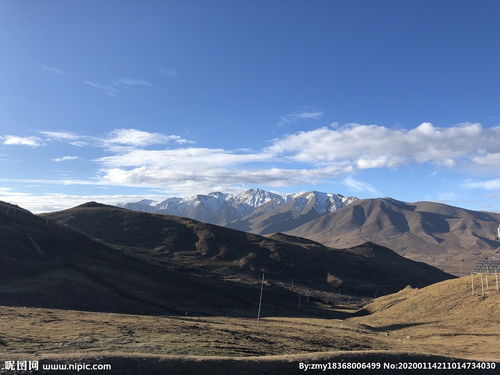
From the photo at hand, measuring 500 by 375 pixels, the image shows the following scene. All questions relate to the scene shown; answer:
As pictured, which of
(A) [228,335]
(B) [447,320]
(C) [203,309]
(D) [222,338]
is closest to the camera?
(D) [222,338]

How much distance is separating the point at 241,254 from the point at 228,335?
126 meters

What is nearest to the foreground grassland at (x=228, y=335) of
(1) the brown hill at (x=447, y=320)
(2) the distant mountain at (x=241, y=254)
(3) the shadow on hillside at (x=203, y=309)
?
(1) the brown hill at (x=447, y=320)

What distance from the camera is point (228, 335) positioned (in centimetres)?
3606

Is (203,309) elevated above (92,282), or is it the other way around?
(92,282)

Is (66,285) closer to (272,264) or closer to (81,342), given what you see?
(81,342)

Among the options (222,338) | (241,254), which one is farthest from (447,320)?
(241,254)

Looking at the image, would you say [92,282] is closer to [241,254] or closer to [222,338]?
[222,338]

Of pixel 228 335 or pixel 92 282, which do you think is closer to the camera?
pixel 228 335

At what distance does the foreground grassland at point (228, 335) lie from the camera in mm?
27391

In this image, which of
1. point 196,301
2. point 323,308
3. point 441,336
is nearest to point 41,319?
point 196,301

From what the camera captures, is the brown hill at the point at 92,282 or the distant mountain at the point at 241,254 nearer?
the brown hill at the point at 92,282

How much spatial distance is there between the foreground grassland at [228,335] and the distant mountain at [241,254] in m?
79.5

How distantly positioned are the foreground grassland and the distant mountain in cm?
7946

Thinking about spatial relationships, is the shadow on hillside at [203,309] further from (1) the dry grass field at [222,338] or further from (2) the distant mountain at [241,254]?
(2) the distant mountain at [241,254]
